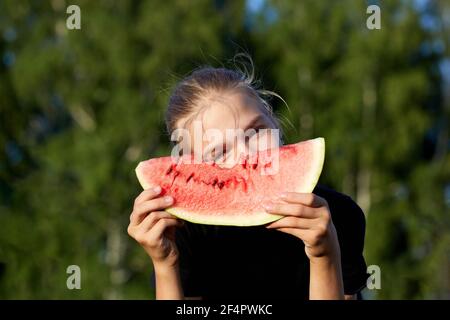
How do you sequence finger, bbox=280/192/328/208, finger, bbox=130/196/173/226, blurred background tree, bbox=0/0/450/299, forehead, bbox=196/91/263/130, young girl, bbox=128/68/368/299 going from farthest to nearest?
blurred background tree, bbox=0/0/450/299, young girl, bbox=128/68/368/299, forehead, bbox=196/91/263/130, finger, bbox=130/196/173/226, finger, bbox=280/192/328/208

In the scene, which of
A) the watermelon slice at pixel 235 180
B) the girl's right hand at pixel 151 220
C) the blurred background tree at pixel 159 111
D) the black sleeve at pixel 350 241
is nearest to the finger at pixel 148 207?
the girl's right hand at pixel 151 220

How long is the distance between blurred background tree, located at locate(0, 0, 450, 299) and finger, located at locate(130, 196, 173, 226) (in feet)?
33.6

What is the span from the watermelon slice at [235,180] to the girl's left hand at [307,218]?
0.28 metres

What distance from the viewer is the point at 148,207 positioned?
2.04 meters

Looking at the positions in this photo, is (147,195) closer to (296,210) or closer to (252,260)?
(296,210)

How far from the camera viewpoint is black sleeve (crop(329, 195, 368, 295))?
97.2 inches

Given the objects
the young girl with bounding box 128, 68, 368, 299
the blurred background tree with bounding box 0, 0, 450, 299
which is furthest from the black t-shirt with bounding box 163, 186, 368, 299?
the blurred background tree with bounding box 0, 0, 450, 299

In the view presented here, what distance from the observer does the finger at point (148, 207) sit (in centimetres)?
203

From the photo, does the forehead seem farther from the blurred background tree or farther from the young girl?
the blurred background tree

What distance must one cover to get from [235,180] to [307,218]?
0.59 meters

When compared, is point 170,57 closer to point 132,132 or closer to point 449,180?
point 132,132

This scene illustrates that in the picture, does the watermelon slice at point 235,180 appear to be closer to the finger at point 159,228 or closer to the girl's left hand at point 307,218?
the finger at point 159,228

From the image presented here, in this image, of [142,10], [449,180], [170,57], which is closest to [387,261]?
[449,180]

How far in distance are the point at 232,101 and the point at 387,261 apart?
11565mm
